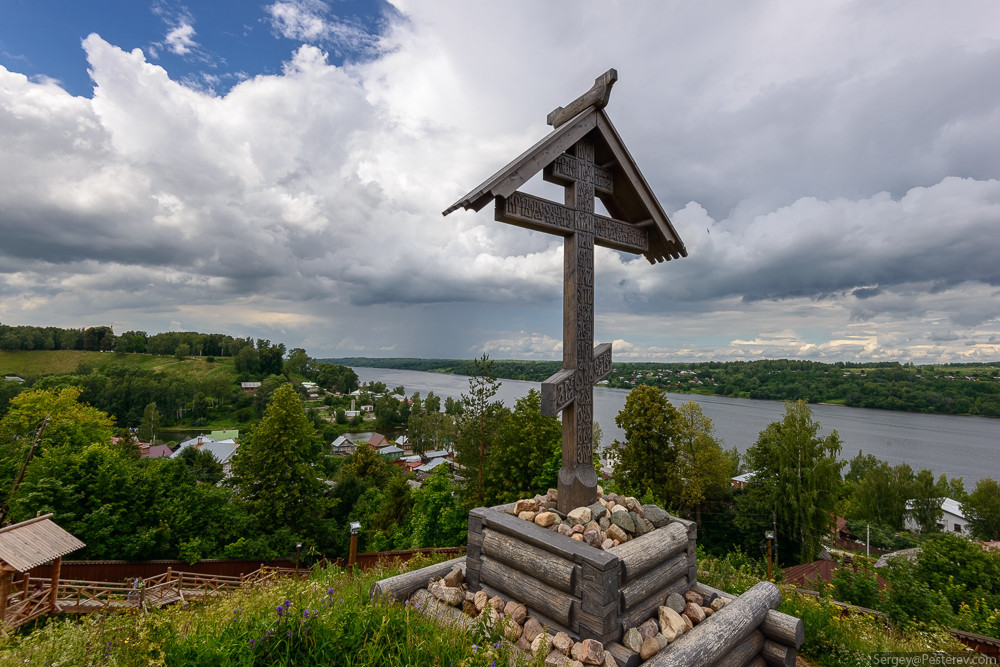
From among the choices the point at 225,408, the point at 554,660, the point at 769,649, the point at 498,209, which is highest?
the point at 498,209

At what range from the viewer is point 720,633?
347cm

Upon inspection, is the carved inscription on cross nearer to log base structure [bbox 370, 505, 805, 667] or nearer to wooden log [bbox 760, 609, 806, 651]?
log base structure [bbox 370, 505, 805, 667]

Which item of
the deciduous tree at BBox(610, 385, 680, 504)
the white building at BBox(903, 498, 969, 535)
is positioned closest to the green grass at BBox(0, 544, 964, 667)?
the deciduous tree at BBox(610, 385, 680, 504)

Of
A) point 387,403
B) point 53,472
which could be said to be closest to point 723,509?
point 53,472

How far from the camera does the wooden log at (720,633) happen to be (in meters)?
3.13

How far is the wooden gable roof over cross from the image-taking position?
4.38 m

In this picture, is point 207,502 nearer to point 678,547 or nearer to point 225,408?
point 678,547

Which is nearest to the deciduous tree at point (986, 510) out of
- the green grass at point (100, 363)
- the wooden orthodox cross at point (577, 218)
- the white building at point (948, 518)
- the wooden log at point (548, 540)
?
the white building at point (948, 518)

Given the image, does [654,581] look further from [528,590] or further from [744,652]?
[528,590]

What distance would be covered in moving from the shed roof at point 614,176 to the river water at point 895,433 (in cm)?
2318

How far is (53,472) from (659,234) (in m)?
20.7

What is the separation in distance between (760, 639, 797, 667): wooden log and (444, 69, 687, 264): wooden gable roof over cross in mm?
4493

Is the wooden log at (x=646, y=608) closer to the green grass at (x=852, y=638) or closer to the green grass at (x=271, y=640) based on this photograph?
the green grass at (x=271, y=640)

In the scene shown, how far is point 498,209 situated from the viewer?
14.6 feet
